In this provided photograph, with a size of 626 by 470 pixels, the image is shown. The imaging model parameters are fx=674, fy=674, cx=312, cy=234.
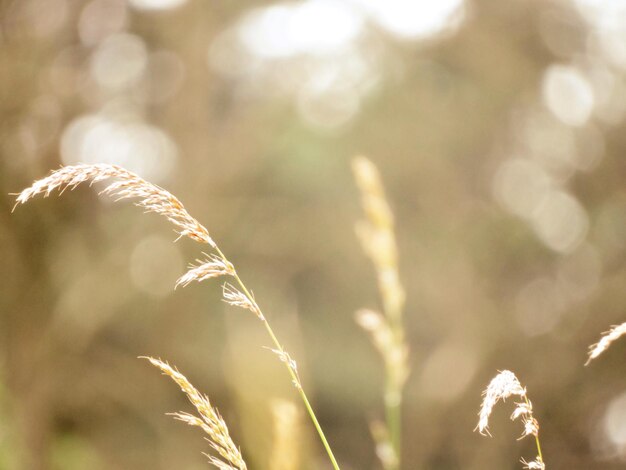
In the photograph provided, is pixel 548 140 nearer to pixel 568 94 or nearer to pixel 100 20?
pixel 568 94

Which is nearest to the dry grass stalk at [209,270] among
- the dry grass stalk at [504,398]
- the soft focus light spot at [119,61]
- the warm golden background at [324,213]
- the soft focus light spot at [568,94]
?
the dry grass stalk at [504,398]

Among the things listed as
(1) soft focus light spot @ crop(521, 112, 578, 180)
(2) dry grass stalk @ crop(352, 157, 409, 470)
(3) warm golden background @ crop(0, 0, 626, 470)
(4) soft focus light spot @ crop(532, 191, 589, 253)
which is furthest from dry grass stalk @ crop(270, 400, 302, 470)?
(1) soft focus light spot @ crop(521, 112, 578, 180)

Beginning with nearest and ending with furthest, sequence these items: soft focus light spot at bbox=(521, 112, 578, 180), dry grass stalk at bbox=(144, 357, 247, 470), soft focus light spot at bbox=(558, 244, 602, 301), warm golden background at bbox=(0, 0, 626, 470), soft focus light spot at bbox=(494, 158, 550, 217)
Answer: dry grass stalk at bbox=(144, 357, 247, 470)
warm golden background at bbox=(0, 0, 626, 470)
soft focus light spot at bbox=(558, 244, 602, 301)
soft focus light spot at bbox=(521, 112, 578, 180)
soft focus light spot at bbox=(494, 158, 550, 217)

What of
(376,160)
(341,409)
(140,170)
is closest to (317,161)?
(376,160)

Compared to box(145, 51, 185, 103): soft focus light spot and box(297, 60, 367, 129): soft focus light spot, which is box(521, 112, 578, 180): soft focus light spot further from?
box(145, 51, 185, 103): soft focus light spot

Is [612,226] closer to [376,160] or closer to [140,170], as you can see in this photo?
[376,160]

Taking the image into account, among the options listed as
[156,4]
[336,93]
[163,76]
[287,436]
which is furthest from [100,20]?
[287,436]
